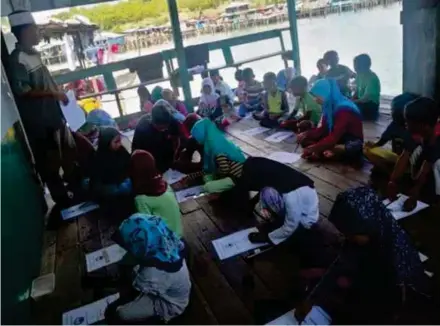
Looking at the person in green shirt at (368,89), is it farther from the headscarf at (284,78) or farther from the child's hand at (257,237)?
the child's hand at (257,237)

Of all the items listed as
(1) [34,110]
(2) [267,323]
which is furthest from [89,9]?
(2) [267,323]

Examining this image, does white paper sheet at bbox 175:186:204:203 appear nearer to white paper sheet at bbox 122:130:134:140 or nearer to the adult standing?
the adult standing

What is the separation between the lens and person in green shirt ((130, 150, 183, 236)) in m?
2.04

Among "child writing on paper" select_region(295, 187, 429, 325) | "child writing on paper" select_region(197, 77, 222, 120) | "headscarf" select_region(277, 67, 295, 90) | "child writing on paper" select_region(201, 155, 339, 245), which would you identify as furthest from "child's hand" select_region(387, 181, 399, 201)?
"headscarf" select_region(277, 67, 295, 90)

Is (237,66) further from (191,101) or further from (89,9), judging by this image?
(89,9)

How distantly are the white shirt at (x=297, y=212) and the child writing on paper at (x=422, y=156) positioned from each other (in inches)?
23.9

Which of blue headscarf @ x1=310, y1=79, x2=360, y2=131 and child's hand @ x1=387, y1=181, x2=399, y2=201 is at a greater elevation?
blue headscarf @ x1=310, y1=79, x2=360, y2=131

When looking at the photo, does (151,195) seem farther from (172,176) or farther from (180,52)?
(180,52)

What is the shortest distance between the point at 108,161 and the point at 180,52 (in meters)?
3.18

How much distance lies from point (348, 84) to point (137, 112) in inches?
124

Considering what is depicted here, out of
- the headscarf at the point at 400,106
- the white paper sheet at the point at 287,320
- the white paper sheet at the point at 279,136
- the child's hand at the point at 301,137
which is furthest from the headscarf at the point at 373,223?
the white paper sheet at the point at 279,136

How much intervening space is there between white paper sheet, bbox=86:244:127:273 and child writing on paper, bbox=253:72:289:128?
2880mm

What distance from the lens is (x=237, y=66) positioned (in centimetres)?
656

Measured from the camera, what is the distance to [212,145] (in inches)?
114
